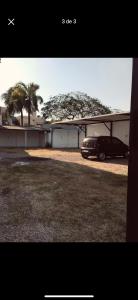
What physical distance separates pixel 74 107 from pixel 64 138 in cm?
1317

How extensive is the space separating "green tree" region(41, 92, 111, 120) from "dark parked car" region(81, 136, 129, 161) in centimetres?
2729

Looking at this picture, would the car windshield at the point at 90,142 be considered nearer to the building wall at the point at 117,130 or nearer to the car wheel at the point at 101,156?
the car wheel at the point at 101,156

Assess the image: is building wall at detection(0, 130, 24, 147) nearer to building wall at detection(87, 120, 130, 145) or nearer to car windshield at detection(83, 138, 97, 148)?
building wall at detection(87, 120, 130, 145)

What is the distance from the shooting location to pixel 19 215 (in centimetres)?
465

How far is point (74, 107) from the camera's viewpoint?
42750 mm

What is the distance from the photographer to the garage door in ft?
102

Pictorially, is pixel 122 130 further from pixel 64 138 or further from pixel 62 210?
pixel 62 210

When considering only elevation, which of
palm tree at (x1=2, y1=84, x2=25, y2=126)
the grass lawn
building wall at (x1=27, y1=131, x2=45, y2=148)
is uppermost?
palm tree at (x1=2, y1=84, x2=25, y2=126)

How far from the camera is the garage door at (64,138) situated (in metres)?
31.1
